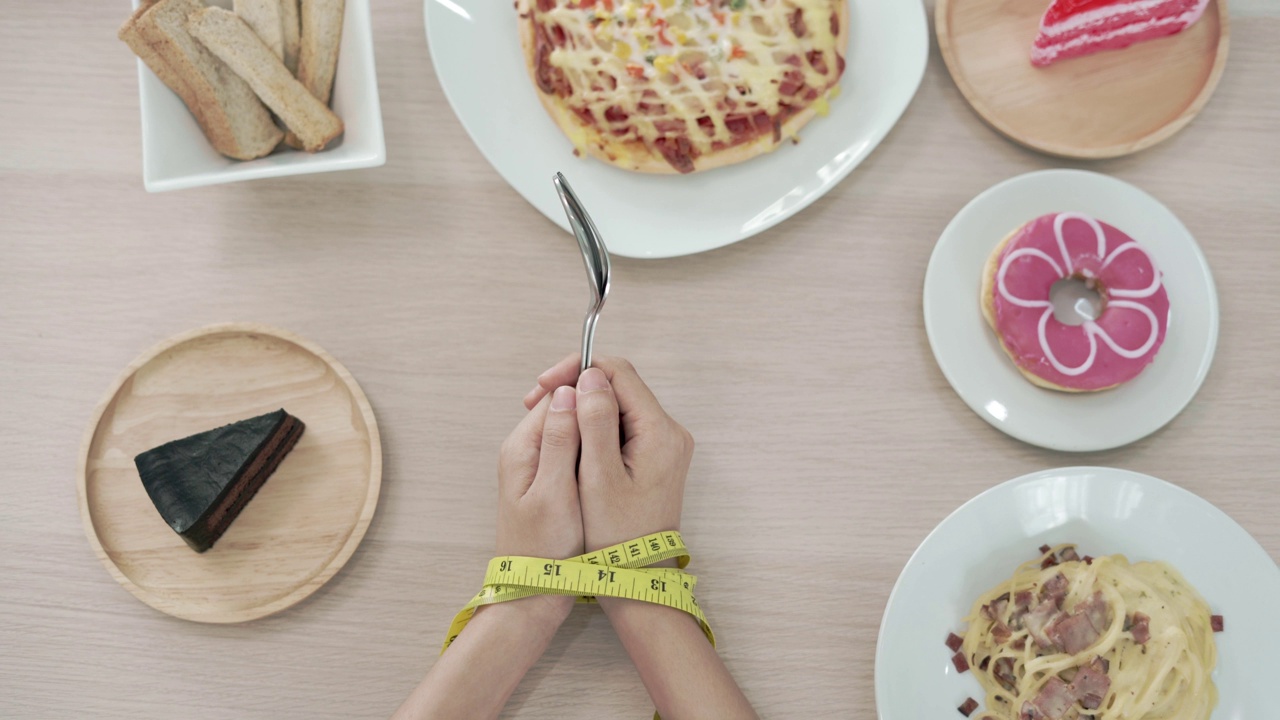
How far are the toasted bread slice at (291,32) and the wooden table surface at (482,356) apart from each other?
171 millimetres

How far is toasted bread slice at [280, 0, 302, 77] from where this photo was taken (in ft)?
4.72

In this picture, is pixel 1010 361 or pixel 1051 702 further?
pixel 1010 361

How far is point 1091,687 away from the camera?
1.30 metres

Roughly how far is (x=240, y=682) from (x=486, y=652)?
45 centimetres

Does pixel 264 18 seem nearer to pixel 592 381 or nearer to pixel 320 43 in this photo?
pixel 320 43

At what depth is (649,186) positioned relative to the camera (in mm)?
1540

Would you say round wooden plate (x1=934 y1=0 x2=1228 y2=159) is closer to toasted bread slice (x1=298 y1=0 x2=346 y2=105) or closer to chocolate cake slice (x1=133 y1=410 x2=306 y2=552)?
toasted bread slice (x1=298 y1=0 x2=346 y2=105)

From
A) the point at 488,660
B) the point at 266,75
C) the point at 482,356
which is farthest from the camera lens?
the point at 482,356

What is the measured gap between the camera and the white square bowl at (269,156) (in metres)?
1.34

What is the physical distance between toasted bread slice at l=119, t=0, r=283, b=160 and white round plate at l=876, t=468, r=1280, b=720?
4.44ft

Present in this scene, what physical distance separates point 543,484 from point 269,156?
0.78m

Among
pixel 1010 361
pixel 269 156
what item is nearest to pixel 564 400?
pixel 269 156

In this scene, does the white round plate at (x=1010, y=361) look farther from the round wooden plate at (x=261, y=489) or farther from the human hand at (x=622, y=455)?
the round wooden plate at (x=261, y=489)

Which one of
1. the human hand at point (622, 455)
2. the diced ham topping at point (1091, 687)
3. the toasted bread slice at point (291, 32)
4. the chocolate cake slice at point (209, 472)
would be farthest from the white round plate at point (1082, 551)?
the toasted bread slice at point (291, 32)
